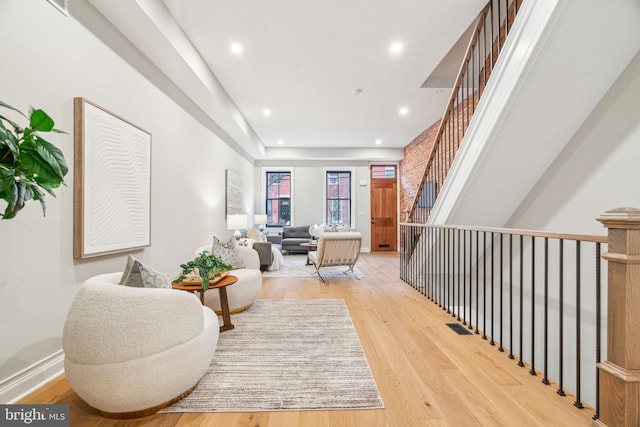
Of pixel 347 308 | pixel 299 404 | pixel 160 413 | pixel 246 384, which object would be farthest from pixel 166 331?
pixel 347 308

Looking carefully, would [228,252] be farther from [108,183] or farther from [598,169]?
[598,169]

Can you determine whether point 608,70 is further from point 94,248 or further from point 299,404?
point 94,248

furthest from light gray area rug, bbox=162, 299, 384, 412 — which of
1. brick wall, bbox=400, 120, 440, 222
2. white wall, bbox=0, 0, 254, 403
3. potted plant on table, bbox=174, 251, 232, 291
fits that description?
brick wall, bbox=400, 120, 440, 222

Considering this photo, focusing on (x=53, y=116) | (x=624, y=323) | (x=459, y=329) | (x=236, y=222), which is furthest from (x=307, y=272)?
(x=624, y=323)

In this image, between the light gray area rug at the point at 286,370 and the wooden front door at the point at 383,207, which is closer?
the light gray area rug at the point at 286,370

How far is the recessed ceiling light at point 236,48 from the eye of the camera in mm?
3293

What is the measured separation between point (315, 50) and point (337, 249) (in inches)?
111

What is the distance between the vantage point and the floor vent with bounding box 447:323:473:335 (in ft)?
8.42

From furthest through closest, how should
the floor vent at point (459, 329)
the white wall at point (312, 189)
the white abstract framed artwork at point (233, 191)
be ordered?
the white wall at point (312, 189)
the white abstract framed artwork at point (233, 191)
the floor vent at point (459, 329)

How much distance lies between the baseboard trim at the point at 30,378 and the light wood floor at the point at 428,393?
5cm

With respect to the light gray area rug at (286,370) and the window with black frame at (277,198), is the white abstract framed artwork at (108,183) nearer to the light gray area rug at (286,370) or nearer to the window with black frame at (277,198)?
the light gray area rug at (286,370)

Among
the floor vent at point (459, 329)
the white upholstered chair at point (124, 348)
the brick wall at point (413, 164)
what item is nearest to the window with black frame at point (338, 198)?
the brick wall at point (413, 164)

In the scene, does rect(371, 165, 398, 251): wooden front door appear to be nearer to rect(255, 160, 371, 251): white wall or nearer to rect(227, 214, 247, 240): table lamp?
rect(255, 160, 371, 251): white wall

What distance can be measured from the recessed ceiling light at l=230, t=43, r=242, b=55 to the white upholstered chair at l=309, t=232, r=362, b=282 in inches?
107
